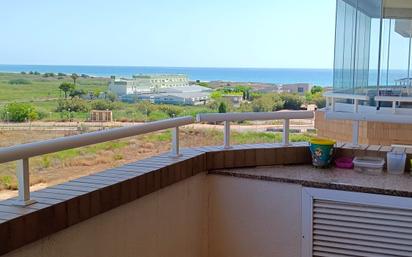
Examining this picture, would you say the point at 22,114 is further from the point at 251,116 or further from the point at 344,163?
the point at 344,163

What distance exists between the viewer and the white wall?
9.22 feet

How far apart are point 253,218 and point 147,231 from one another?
29.1 inches

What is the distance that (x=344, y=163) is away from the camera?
304 centimetres

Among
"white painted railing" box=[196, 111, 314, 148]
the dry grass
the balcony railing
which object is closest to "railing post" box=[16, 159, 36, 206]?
the balcony railing

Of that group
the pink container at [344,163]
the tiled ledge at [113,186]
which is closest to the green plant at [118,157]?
the tiled ledge at [113,186]

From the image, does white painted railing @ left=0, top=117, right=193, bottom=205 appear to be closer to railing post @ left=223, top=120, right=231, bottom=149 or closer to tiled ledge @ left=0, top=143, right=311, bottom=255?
tiled ledge @ left=0, top=143, right=311, bottom=255

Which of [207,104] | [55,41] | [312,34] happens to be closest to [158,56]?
[55,41]

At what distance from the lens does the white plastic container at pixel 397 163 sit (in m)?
2.90

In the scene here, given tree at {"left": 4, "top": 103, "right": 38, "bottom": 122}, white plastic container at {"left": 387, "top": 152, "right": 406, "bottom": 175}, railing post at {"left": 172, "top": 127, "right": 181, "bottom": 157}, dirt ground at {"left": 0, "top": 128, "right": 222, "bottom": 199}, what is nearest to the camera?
dirt ground at {"left": 0, "top": 128, "right": 222, "bottom": 199}

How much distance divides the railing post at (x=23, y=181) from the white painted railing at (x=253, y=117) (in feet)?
4.18

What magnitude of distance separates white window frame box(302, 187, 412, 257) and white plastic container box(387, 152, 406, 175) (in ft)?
1.32

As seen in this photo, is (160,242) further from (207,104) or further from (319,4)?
(319,4)

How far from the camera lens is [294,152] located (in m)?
Result: 3.13

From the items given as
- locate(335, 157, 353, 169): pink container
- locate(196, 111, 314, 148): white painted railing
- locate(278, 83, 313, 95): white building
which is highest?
locate(278, 83, 313, 95): white building
